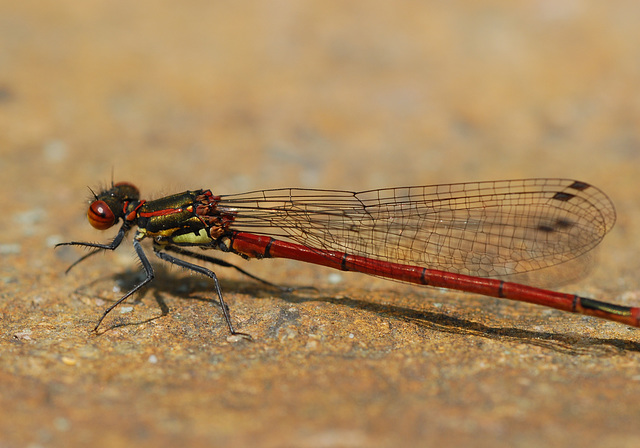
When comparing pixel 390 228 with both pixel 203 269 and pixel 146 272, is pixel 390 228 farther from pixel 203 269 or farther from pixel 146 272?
pixel 146 272

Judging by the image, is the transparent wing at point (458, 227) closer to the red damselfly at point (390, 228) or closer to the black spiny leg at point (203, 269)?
the red damselfly at point (390, 228)

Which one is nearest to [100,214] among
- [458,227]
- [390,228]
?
[390,228]

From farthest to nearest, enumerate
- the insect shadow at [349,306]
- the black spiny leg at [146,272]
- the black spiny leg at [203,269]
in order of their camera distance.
Result: the black spiny leg at [146,272] → the black spiny leg at [203,269] → the insect shadow at [349,306]

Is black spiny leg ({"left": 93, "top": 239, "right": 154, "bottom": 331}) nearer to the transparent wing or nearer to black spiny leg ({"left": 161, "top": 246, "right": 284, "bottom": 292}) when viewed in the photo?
black spiny leg ({"left": 161, "top": 246, "right": 284, "bottom": 292})

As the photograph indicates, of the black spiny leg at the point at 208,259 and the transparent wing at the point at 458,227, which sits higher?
the transparent wing at the point at 458,227

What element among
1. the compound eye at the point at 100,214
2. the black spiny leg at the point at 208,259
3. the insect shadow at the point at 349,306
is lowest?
the insect shadow at the point at 349,306

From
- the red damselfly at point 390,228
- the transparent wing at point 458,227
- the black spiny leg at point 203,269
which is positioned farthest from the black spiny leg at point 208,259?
the transparent wing at point 458,227
